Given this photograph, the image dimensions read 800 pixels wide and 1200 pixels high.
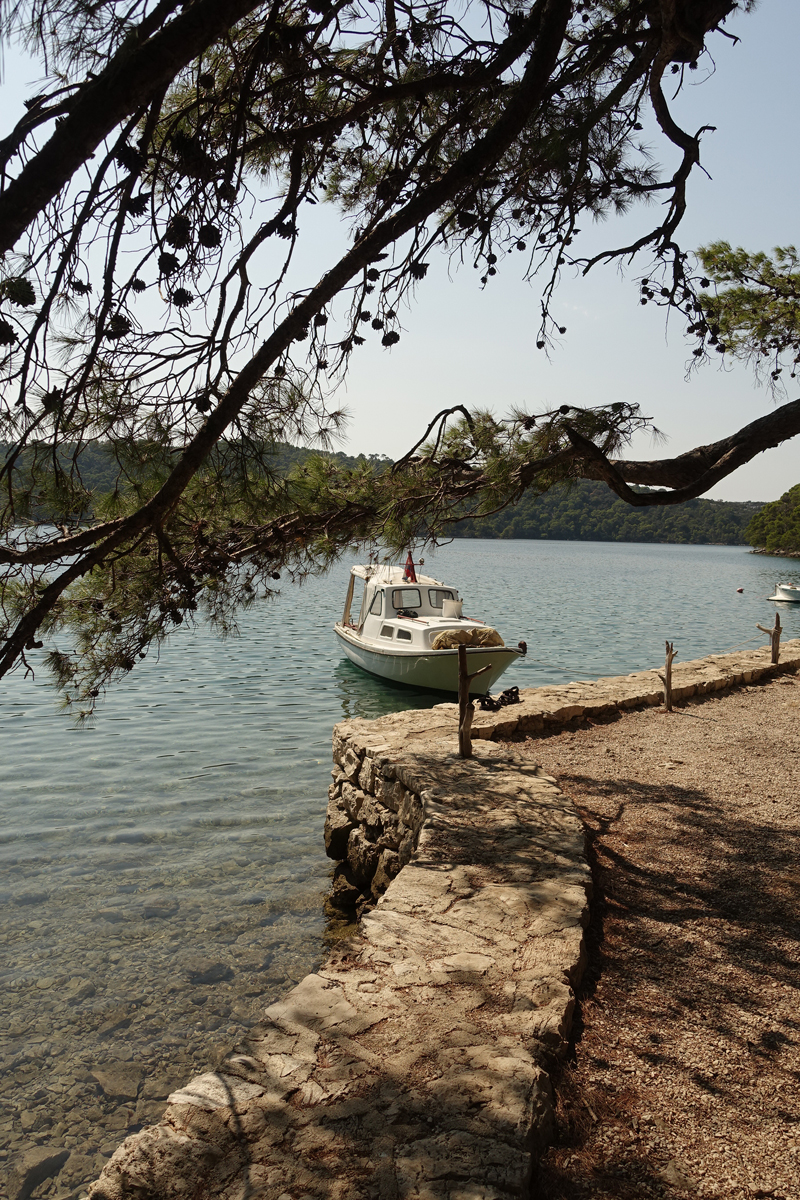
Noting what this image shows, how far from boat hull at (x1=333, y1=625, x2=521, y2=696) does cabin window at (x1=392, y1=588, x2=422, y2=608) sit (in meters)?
1.15

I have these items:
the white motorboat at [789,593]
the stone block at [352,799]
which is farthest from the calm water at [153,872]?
the white motorboat at [789,593]

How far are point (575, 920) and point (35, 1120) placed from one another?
3.26 m

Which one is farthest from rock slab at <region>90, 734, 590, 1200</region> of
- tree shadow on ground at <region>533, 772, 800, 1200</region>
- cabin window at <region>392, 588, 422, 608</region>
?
cabin window at <region>392, 588, 422, 608</region>

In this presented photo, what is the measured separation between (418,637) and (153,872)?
26.4 ft

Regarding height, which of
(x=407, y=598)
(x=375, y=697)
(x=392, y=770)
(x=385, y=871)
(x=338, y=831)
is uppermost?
(x=407, y=598)

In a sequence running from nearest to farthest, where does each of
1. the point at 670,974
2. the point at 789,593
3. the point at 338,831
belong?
the point at 670,974
the point at 338,831
the point at 789,593

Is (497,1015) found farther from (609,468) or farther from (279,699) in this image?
(279,699)

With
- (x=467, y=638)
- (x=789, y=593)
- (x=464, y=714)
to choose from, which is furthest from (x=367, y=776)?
(x=789, y=593)

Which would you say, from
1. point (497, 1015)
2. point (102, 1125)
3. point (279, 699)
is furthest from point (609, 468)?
point (279, 699)

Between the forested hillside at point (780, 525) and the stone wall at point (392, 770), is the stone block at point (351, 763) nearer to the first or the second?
the stone wall at point (392, 770)

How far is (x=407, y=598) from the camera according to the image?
15992 mm

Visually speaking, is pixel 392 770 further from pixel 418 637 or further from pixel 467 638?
pixel 418 637

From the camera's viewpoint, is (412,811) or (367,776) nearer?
(412,811)

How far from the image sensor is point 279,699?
14.5m
